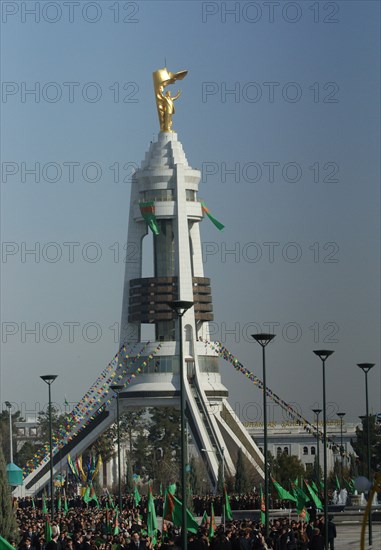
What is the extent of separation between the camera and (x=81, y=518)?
5706 centimetres

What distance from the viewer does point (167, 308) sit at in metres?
123

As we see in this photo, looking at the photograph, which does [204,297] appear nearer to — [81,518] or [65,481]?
[65,481]

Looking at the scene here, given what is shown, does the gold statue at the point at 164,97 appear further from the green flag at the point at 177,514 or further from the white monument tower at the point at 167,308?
the green flag at the point at 177,514

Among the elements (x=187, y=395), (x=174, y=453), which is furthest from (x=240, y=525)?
(x=174, y=453)

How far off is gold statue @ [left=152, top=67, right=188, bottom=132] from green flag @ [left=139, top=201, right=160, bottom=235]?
6702 millimetres

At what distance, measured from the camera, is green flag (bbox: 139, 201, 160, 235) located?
12200 cm

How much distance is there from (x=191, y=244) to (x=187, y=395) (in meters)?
12.6

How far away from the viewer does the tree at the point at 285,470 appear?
325ft

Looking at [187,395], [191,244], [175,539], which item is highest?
[191,244]

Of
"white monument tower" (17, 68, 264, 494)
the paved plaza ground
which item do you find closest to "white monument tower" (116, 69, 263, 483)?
"white monument tower" (17, 68, 264, 494)

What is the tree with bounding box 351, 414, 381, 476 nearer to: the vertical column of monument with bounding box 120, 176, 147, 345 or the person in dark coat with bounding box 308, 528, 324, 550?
the vertical column of monument with bounding box 120, 176, 147, 345

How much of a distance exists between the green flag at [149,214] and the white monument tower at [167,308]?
2.9 inches

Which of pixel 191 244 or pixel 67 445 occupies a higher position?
pixel 191 244

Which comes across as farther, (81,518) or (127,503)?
(127,503)
